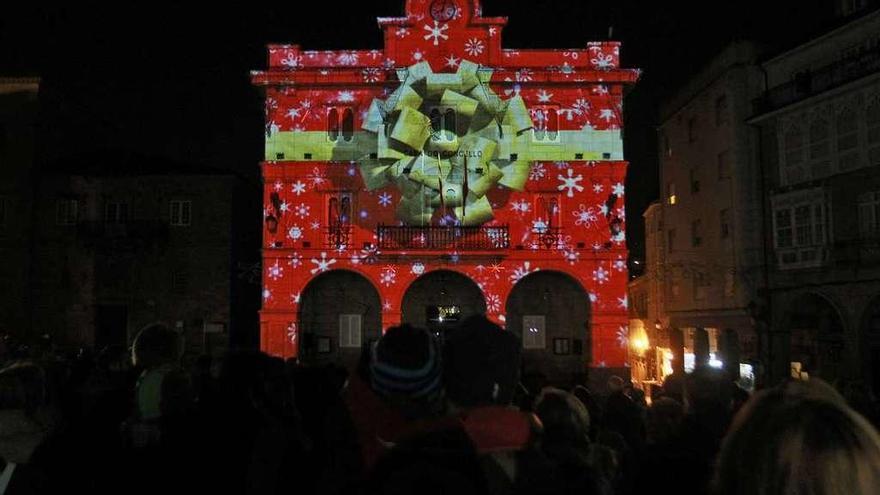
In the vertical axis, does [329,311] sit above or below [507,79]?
below

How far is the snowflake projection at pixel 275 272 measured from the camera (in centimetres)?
3173

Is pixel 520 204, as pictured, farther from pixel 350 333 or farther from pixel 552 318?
pixel 350 333

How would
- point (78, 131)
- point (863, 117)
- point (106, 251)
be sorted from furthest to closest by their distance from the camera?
1. point (78, 131)
2. point (106, 251)
3. point (863, 117)

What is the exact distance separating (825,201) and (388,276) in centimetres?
1667

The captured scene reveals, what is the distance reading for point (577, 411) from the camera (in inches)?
222

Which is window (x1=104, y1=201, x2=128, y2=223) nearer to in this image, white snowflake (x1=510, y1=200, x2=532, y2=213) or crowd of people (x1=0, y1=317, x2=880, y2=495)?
white snowflake (x1=510, y1=200, x2=532, y2=213)

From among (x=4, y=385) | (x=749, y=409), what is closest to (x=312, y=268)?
(x=4, y=385)

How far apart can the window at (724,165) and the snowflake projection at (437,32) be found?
13.2 meters

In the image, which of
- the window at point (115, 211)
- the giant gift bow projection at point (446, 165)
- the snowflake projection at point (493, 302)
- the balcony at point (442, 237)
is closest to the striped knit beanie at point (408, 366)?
the giant gift bow projection at point (446, 165)

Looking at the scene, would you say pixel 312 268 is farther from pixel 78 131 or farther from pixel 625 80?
pixel 78 131

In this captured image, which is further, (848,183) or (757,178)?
(757,178)

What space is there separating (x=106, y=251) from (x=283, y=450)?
110 ft

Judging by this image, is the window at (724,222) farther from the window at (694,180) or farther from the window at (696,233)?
the window at (694,180)

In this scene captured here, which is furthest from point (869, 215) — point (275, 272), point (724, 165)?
point (275, 272)
